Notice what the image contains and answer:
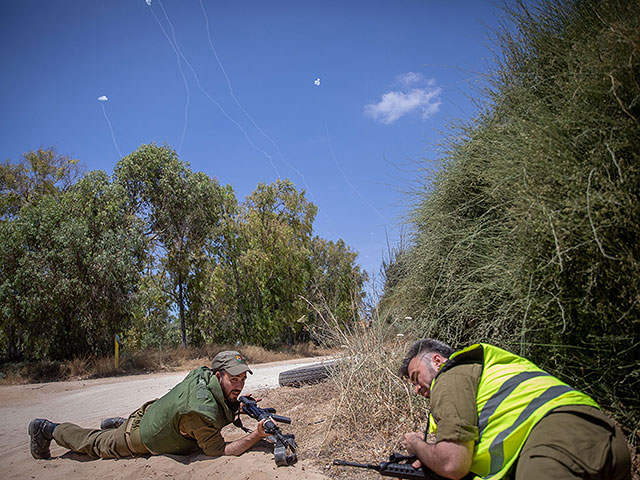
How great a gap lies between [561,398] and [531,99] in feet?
8.78

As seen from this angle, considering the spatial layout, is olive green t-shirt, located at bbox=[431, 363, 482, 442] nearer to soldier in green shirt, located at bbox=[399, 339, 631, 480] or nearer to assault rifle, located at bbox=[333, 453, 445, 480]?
soldier in green shirt, located at bbox=[399, 339, 631, 480]

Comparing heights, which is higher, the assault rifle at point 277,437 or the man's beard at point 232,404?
the man's beard at point 232,404

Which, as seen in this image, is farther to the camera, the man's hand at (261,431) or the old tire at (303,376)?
the old tire at (303,376)

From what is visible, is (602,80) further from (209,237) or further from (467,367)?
(209,237)

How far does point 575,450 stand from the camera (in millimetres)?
1934

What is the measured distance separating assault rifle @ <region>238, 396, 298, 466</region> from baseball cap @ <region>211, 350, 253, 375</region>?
509 mm

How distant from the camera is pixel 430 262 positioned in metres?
4.69

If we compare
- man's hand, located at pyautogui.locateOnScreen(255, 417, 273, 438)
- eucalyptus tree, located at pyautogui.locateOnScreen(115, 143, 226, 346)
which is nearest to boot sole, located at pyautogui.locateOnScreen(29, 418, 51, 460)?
man's hand, located at pyautogui.locateOnScreen(255, 417, 273, 438)

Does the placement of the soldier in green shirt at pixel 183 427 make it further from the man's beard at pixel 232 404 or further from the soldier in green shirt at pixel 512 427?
the soldier in green shirt at pixel 512 427

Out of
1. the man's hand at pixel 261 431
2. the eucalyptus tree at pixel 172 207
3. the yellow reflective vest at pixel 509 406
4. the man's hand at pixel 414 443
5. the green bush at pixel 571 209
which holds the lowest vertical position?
the man's hand at pixel 261 431

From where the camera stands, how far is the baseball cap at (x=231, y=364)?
4.22 metres

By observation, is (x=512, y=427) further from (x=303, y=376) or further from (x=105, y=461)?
(x=303, y=376)

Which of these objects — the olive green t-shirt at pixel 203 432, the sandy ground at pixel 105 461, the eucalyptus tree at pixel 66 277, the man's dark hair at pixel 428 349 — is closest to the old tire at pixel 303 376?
the sandy ground at pixel 105 461

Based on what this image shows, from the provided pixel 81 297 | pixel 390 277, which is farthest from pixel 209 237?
pixel 390 277
